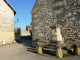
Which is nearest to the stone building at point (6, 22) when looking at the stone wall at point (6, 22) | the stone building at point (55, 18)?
the stone wall at point (6, 22)

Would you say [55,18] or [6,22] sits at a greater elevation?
[6,22]

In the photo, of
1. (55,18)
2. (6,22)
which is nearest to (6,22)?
(6,22)

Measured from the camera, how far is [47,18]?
6.55m

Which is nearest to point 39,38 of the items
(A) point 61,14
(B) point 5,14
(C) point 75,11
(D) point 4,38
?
(A) point 61,14

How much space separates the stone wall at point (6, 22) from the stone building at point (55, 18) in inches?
171

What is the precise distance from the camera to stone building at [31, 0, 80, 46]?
5434 mm

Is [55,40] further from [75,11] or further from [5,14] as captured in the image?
[5,14]

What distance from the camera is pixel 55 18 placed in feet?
20.4

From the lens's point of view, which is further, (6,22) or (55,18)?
(6,22)

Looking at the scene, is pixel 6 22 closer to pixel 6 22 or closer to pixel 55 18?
pixel 6 22

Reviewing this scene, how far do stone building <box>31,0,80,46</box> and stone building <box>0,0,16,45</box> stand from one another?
4.36 m

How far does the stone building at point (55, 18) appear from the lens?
17.8ft

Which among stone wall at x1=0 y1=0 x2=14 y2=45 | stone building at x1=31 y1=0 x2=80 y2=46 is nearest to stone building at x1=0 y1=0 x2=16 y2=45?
stone wall at x1=0 y1=0 x2=14 y2=45

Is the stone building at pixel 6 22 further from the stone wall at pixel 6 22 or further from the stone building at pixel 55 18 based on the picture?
the stone building at pixel 55 18
